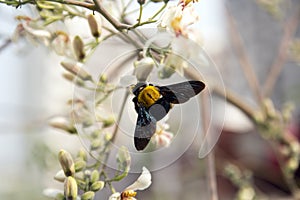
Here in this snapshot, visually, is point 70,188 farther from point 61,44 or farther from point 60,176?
point 61,44

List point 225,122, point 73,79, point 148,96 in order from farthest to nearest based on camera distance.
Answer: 1. point 225,122
2. point 73,79
3. point 148,96

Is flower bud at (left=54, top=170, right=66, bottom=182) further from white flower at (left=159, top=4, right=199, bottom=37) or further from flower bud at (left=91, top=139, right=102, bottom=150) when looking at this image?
white flower at (left=159, top=4, right=199, bottom=37)

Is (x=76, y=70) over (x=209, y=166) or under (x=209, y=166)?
over

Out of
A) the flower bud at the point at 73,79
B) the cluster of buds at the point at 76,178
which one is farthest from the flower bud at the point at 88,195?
the flower bud at the point at 73,79

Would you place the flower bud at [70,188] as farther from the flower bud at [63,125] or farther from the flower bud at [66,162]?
the flower bud at [63,125]

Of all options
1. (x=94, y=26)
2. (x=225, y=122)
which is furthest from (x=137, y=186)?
(x=225, y=122)
